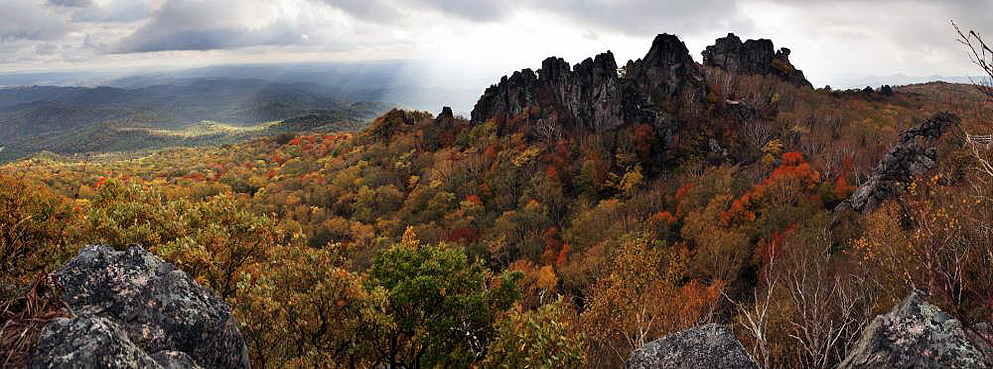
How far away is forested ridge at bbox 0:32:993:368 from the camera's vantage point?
13.7m

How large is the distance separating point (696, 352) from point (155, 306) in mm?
13597

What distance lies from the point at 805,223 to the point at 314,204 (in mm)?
90794

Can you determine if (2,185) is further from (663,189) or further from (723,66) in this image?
(723,66)

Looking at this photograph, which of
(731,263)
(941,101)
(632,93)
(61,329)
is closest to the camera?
(61,329)

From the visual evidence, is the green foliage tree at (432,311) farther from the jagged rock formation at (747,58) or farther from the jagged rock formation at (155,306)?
the jagged rock formation at (747,58)

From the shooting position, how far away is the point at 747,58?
130 meters

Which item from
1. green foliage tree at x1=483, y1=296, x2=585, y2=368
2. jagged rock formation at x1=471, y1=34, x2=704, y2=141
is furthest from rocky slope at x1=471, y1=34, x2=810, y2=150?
green foliage tree at x1=483, y1=296, x2=585, y2=368

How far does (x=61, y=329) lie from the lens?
259 inches

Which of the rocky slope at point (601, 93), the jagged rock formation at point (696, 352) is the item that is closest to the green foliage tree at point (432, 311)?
the jagged rock formation at point (696, 352)

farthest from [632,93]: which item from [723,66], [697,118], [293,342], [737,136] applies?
[293,342]

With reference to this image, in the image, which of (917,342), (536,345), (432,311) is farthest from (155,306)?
(917,342)

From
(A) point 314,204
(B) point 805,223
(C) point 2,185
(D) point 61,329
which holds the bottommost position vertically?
(A) point 314,204

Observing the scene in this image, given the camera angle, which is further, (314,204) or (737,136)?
(314,204)

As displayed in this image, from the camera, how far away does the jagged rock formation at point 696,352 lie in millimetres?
12414
